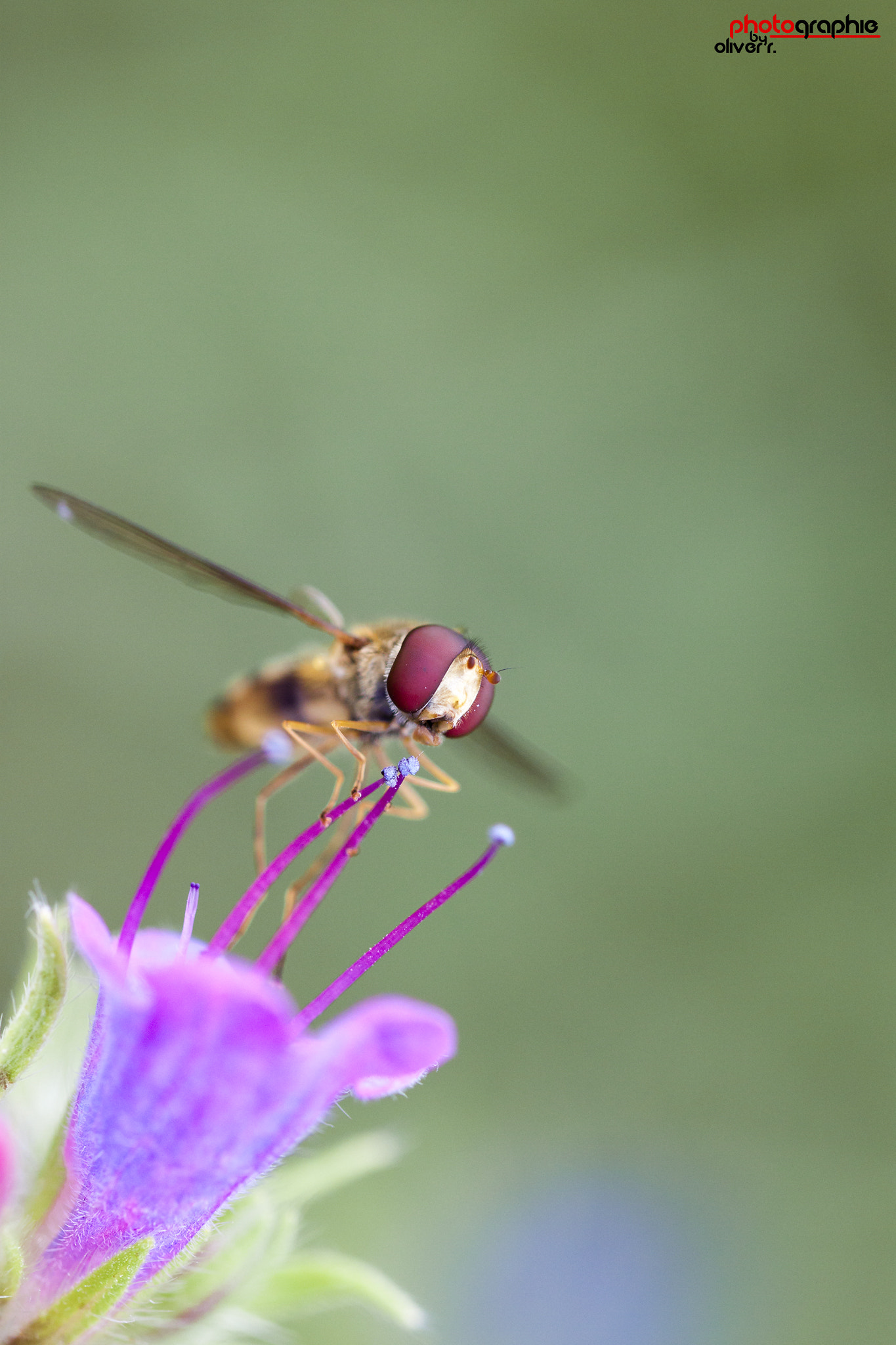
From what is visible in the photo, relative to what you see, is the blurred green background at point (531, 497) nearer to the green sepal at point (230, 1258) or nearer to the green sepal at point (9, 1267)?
the green sepal at point (230, 1258)

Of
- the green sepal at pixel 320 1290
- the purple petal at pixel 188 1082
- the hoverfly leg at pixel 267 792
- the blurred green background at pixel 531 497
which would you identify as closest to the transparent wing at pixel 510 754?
the hoverfly leg at pixel 267 792

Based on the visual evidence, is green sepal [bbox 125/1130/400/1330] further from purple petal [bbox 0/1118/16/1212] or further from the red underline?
the red underline

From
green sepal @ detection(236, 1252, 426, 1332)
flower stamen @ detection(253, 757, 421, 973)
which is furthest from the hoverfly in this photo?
green sepal @ detection(236, 1252, 426, 1332)

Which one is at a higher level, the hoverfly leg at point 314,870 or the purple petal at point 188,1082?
the hoverfly leg at point 314,870

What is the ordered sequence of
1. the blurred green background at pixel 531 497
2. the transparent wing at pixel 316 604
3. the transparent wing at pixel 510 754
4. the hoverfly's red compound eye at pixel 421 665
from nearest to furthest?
the hoverfly's red compound eye at pixel 421 665
the transparent wing at pixel 510 754
the transparent wing at pixel 316 604
the blurred green background at pixel 531 497

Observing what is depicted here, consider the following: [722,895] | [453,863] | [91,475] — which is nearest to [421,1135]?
[453,863]
